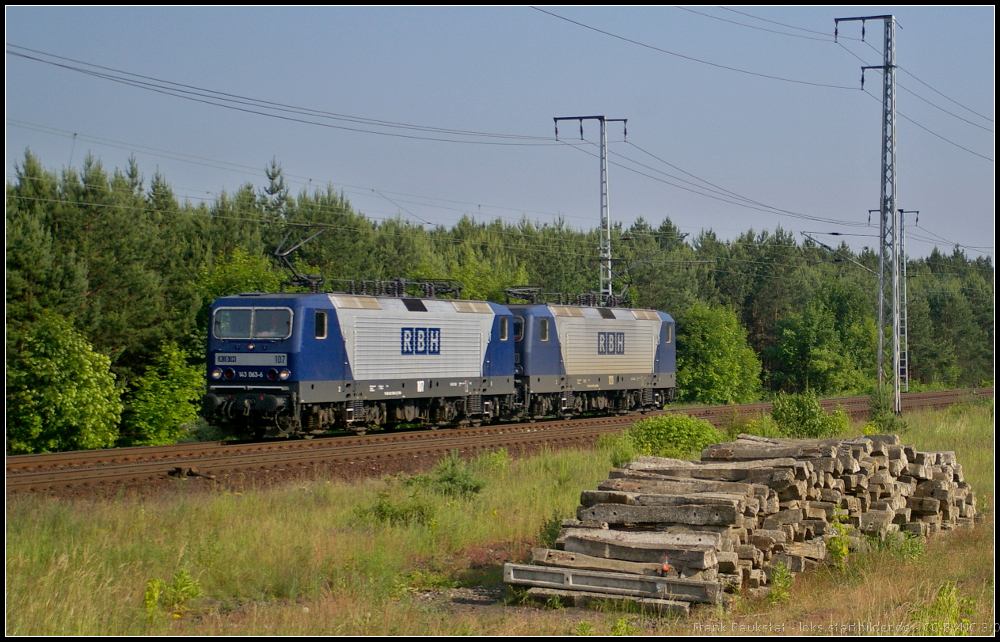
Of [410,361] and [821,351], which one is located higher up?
[821,351]

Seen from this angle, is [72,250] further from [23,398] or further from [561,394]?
[561,394]

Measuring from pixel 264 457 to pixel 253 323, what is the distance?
197 inches

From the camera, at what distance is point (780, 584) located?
30.0 ft

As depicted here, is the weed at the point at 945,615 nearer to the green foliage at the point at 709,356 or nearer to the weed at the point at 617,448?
the weed at the point at 617,448

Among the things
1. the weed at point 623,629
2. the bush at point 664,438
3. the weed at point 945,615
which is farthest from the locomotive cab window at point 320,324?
the weed at point 945,615

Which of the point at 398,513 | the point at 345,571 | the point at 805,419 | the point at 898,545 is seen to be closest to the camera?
the point at 345,571

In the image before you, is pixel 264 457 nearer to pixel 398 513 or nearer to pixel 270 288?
pixel 398 513

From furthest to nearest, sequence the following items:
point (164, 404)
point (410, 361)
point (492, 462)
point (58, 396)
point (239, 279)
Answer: point (239, 279)
point (164, 404)
point (58, 396)
point (410, 361)
point (492, 462)

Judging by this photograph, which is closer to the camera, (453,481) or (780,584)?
(780,584)

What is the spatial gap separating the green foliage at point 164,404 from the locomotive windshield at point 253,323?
12.8 metres

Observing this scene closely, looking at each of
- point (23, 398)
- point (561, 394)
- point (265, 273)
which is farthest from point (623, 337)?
point (23, 398)

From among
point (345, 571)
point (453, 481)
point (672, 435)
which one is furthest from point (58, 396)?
point (345, 571)

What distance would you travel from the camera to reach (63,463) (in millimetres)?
16719

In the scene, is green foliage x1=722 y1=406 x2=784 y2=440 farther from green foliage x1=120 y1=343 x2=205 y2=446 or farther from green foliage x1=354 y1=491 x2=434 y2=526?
green foliage x1=120 y1=343 x2=205 y2=446
